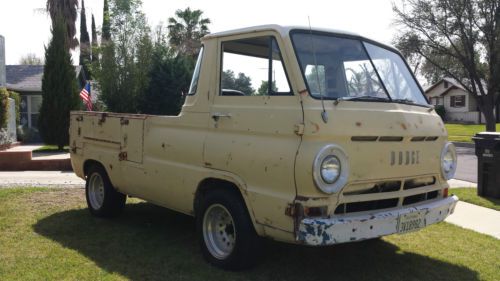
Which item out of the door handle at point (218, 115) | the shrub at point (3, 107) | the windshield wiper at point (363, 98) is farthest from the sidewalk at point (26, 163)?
the windshield wiper at point (363, 98)

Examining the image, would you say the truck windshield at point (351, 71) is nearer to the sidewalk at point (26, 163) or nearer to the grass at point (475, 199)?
the grass at point (475, 199)

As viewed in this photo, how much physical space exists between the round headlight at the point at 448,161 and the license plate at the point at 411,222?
2.24ft

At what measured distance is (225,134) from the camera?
484 cm

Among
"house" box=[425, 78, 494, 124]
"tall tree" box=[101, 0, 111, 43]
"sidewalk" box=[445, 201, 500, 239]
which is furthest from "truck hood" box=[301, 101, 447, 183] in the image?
"house" box=[425, 78, 494, 124]

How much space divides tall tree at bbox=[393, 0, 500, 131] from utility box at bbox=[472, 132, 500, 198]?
1967 cm

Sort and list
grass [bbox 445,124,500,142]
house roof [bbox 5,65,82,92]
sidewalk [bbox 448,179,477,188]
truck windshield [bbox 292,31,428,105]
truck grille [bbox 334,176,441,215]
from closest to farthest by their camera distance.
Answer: truck grille [bbox 334,176,441,215]
truck windshield [bbox 292,31,428,105]
sidewalk [bbox 448,179,477,188]
house roof [bbox 5,65,82,92]
grass [bbox 445,124,500,142]

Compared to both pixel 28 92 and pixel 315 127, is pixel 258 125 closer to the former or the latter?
pixel 315 127

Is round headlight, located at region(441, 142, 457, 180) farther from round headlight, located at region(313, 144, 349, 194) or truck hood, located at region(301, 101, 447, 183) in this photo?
round headlight, located at region(313, 144, 349, 194)

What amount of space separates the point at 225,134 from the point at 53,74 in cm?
1554

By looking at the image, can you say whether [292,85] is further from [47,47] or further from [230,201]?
[47,47]

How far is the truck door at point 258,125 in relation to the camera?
421 cm

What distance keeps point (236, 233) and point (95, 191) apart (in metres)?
3.35

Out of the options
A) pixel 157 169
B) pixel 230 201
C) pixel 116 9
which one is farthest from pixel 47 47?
pixel 230 201

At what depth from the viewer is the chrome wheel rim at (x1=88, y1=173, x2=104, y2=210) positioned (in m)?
7.13
